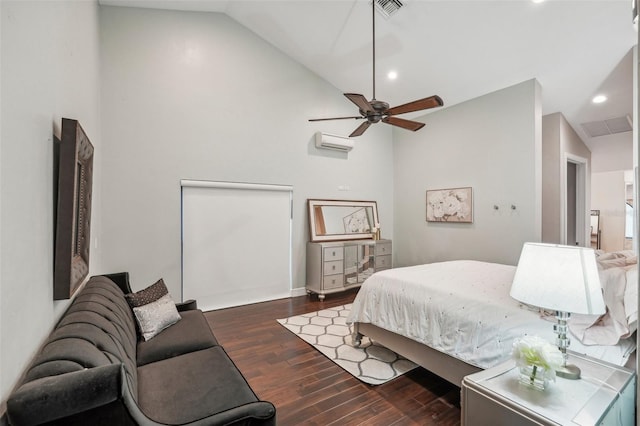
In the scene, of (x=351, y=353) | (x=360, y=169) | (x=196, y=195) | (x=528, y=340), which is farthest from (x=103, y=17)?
(x=528, y=340)

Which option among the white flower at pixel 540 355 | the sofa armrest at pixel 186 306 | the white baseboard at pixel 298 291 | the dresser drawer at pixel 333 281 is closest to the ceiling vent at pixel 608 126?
the dresser drawer at pixel 333 281

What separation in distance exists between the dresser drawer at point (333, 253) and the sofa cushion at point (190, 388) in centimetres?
288

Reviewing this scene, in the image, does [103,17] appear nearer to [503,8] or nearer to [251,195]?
[251,195]

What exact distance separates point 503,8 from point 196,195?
13.9 feet

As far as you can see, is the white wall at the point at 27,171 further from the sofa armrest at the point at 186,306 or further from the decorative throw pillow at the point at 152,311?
the sofa armrest at the point at 186,306

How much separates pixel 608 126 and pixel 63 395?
7.19 meters

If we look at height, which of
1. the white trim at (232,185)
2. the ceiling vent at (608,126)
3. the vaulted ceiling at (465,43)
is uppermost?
the vaulted ceiling at (465,43)

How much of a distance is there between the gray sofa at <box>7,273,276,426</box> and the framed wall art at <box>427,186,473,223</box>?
166 inches

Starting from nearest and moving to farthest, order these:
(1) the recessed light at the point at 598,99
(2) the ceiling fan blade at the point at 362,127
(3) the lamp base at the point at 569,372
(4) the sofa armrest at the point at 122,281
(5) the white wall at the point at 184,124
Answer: (3) the lamp base at the point at 569,372
(4) the sofa armrest at the point at 122,281
(2) the ceiling fan blade at the point at 362,127
(5) the white wall at the point at 184,124
(1) the recessed light at the point at 598,99

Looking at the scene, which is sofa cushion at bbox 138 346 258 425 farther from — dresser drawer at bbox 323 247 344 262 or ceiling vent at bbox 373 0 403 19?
ceiling vent at bbox 373 0 403 19

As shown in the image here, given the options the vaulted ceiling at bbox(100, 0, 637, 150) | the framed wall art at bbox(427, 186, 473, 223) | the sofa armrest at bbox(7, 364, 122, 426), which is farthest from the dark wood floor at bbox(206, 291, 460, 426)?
the vaulted ceiling at bbox(100, 0, 637, 150)

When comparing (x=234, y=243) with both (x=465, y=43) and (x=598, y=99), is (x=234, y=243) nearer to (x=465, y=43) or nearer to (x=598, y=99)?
(x=465, y=43)

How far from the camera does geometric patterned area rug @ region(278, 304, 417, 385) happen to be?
2.51m

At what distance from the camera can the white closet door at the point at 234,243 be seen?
13.3ft
